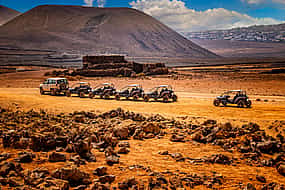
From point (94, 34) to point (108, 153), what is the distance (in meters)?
160

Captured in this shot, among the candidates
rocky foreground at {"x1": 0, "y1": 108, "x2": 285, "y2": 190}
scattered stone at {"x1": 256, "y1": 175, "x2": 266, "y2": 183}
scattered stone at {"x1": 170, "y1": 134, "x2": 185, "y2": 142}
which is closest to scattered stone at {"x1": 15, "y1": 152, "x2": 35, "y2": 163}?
rocky foreground at {"x1": 0, "y1": 108, "x2": 285, "y2": 190}

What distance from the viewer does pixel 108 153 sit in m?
8.38

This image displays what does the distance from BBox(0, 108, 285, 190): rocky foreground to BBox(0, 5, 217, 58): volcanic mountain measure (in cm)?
12188

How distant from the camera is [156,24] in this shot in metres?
196

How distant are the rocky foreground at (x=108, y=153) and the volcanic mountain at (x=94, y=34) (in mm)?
121878

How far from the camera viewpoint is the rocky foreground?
630 centimetres

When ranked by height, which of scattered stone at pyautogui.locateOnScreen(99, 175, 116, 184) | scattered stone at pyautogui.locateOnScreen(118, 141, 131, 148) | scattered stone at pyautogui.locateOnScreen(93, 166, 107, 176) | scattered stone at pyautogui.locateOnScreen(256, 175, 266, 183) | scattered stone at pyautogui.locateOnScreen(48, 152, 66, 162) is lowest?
scattered stone at pyautogui.locateOnScreen(256, 175, 266, 183)

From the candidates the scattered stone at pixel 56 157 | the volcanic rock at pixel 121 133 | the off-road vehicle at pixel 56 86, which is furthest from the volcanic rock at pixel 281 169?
the off-road vehicle at pixel 56 86

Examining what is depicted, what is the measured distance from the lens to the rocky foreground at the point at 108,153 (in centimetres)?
630

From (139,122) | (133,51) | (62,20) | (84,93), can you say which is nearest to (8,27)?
(62,20)

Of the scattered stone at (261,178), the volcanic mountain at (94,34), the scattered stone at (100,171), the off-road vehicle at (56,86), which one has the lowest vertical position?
the scattered stone at (261,178)

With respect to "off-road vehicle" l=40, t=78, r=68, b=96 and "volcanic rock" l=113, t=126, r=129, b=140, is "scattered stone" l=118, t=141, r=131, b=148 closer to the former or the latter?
"volcanic rock" l=113, t=126, r=129, b=140

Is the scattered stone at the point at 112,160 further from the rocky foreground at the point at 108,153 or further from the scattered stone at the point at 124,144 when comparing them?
Result: the scattered stone at the point at 124,144

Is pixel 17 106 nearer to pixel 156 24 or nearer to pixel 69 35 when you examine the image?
pixel 69 35
